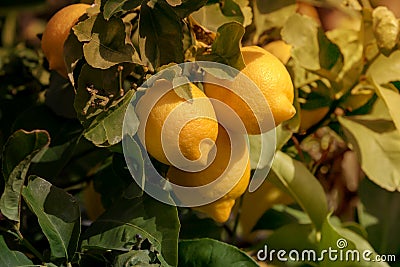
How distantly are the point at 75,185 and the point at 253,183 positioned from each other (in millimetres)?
196

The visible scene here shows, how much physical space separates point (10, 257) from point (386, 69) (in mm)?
339

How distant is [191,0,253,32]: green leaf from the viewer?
52 centimetres

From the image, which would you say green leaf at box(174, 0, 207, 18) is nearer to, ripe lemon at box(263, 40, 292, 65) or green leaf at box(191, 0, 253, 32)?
green leaf at box(191, 0, 253, 32)

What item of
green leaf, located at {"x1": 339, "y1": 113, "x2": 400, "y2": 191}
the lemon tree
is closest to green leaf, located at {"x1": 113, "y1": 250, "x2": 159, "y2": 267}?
the lemon tree

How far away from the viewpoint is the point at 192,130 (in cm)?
45

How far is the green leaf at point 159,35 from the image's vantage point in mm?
472

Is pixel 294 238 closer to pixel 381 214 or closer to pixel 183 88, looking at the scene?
pixel 381 214

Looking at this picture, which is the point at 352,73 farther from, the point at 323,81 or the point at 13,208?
the point at 13,208

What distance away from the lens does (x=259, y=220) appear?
2.27 ft

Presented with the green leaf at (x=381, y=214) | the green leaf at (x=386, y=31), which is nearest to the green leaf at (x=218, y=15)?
the green leaf at (x=386, y=31)

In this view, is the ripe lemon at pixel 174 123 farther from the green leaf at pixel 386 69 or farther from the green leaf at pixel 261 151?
the green leaf at pixel 386 69

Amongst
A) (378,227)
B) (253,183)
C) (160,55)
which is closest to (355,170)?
(378,227)

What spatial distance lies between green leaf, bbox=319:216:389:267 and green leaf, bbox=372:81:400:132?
10 cm
